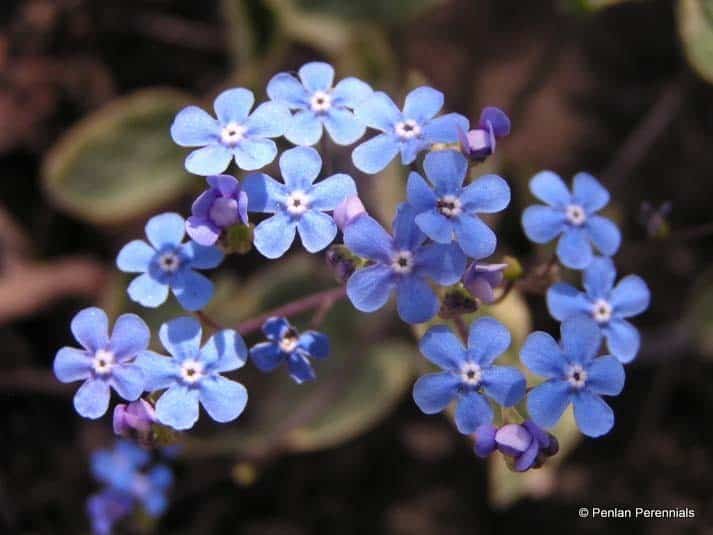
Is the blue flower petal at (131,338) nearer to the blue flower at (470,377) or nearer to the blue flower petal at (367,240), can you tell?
the blue flower petal at (367,240)

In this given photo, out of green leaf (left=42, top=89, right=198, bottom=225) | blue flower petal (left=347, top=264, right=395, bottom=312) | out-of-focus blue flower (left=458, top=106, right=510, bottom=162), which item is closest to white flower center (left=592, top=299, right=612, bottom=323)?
out-of-focus blue flower (left=458, top=106, right=510, bottom=162)

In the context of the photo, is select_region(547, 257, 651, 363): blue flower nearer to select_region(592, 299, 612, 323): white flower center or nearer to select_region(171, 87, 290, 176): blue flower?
select_region(592, 299, 612, 323): white flower center

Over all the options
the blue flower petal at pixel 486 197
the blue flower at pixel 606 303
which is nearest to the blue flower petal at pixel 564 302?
the blue flower at pixel 606 303

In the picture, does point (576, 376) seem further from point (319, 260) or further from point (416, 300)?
point (319, 260)

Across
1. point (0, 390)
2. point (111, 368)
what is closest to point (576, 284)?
point (111, 368)

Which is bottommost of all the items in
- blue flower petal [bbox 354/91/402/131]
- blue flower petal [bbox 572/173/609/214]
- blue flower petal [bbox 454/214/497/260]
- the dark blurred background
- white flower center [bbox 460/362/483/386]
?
the dark blurred background

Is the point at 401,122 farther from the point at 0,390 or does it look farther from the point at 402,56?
the point at 0,390
